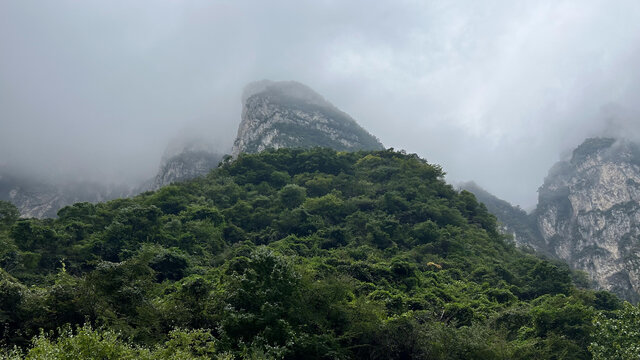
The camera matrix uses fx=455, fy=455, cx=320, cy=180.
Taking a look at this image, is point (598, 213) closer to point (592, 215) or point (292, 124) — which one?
point (592, 215)

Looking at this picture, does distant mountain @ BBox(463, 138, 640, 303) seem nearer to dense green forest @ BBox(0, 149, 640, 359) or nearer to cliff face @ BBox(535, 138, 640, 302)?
cliff face @ BBox(535, 138, 640, 302)

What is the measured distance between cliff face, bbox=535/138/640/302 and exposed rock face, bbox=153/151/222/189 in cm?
9435

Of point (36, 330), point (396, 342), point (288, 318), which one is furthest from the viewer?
point (396, 342)

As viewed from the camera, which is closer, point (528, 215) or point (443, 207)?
point (443, 207)

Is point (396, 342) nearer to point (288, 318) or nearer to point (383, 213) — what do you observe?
point (288, 318)

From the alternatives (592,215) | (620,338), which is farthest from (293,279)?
(592,215)

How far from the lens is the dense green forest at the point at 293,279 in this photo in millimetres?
18266

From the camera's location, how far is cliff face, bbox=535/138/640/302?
99256 mm

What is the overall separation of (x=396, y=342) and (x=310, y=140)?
87786mm

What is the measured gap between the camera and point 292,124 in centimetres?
11356

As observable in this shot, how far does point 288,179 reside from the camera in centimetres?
6012

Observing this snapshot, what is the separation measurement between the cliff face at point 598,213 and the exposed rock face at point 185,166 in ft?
310

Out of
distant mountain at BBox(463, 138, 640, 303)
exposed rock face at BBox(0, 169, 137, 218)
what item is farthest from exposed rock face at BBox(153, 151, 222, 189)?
distant mountain at BBox(463, 138, 640, 303)

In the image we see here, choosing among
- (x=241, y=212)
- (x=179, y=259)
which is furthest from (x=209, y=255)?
(x=241, y=212)
